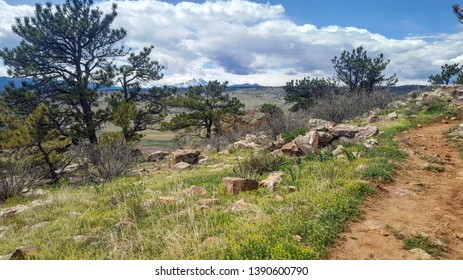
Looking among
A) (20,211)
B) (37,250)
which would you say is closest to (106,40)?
(20,211)

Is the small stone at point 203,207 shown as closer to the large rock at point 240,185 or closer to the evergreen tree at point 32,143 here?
the large rock at point 240,185

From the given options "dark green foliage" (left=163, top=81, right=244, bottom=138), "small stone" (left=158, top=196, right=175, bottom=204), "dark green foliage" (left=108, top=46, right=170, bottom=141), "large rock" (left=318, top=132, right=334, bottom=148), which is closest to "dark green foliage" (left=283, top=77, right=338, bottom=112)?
"dark green foliage" (left=163, top=81, right=244, bottom=138)

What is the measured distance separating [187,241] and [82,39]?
20165 millimetres

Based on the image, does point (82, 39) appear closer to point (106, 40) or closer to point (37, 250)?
point (106, 40)

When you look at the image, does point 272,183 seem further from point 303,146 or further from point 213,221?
point 303,146

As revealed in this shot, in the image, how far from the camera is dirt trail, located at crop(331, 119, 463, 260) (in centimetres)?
407

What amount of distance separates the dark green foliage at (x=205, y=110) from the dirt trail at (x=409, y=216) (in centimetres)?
2140

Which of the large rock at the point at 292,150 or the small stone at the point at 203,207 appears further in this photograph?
the large rock at the point at 292,150

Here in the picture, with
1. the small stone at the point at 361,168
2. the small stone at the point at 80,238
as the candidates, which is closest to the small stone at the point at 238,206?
the small stone at the point at 80,238

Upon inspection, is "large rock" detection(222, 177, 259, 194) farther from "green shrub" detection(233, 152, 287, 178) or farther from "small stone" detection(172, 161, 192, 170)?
"small stone" detection(172, 161, 192, 170)

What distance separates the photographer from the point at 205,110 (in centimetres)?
3100

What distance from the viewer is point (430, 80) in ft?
161

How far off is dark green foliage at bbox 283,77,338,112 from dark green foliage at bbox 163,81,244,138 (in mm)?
6683

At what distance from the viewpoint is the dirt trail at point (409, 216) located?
407cm
